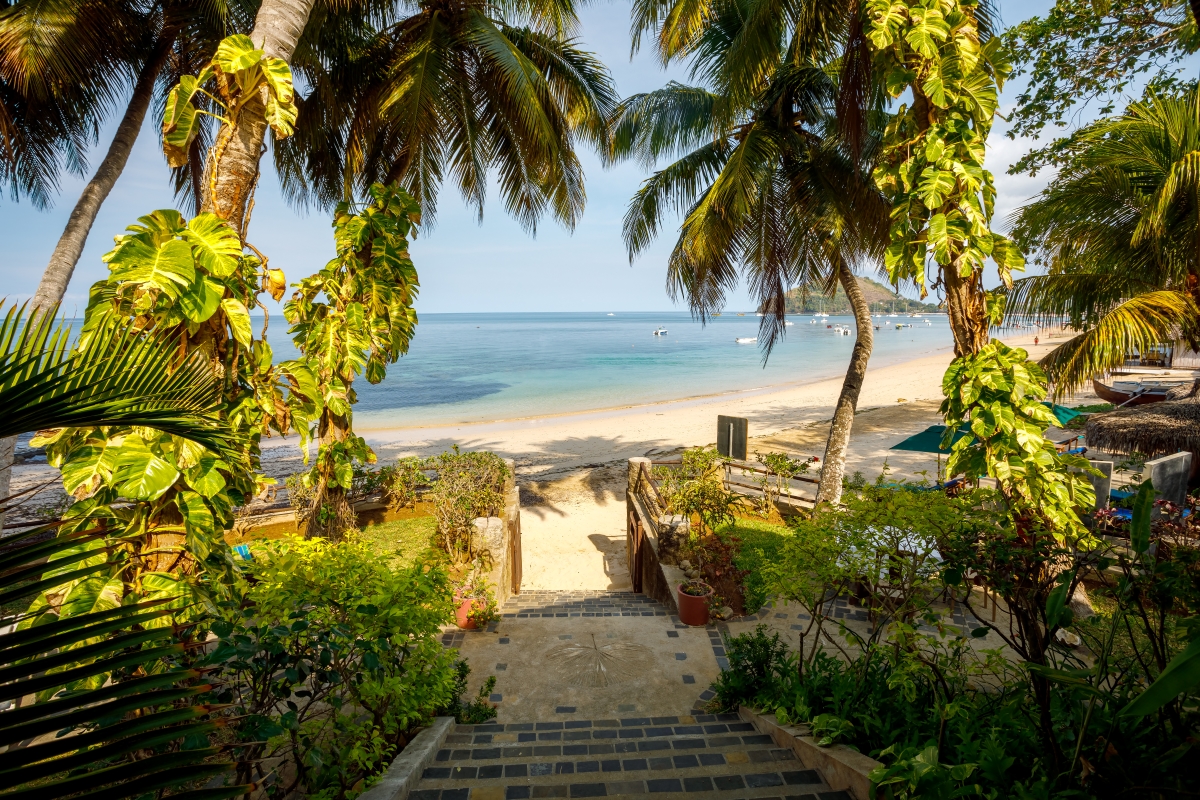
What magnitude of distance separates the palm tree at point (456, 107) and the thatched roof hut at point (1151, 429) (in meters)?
8.55

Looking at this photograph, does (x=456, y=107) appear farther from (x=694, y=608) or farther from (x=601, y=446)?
(x=601, y=446)

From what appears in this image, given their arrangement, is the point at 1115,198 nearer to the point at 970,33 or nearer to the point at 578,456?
the point at 970,33

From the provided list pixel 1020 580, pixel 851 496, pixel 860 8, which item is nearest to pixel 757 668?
pixel 851 496

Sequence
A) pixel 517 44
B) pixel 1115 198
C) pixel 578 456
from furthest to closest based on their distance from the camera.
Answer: pixel 578 456, pixel 517 44, pixel 1115 198

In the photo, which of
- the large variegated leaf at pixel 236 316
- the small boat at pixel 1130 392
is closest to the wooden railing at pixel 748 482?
the large variegated leaf at pixel 236 316

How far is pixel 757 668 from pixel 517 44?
347 inches

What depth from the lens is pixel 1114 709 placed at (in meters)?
2.62

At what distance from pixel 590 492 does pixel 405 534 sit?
5.31 m

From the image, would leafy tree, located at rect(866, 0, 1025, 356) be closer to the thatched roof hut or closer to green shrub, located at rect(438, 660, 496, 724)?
the thatched roof hut

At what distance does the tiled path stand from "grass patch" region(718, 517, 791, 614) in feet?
2.01

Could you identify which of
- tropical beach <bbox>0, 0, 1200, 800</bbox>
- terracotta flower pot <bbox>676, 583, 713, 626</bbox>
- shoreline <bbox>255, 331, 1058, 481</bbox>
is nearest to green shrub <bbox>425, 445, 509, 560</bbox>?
tropical beach <bbox>0, 0, 1200, 800</bbox>

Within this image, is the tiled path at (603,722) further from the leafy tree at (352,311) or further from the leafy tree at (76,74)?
the leafy tree at (76,74)

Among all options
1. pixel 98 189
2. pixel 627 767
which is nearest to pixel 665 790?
pixel 627 767

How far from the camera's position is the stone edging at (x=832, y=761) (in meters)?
3.16
